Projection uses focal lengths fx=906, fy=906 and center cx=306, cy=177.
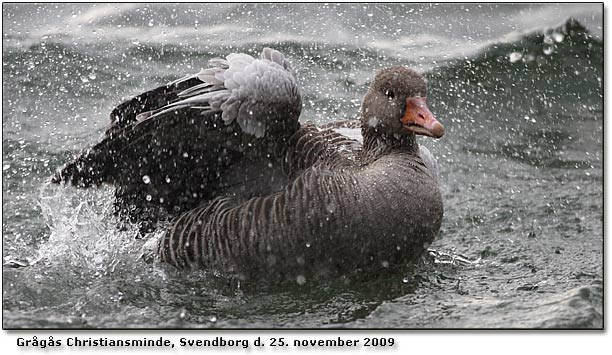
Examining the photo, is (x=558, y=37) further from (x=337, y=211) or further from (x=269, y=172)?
(x=337, y=211)

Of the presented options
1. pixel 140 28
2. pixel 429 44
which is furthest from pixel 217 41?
pixel 429 44

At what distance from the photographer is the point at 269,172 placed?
6.40 metres

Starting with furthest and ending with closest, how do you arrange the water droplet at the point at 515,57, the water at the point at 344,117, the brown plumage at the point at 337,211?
the water droplet at the point at 515,57
the water at the point at 344,117
the brown plumage at the point at 337,211

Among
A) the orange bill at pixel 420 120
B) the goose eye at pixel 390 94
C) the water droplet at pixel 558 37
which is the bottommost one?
the orange bill at pixel 420 120

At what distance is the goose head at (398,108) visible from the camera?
20.5 feet

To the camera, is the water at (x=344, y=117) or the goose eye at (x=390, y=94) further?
the goose eye at (x=390, y=94)

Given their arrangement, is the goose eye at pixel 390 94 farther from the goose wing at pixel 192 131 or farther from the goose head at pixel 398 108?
the goose wing at pixel 192 131

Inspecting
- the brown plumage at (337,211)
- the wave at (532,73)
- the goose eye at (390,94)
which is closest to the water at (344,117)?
the wave at (532,73)

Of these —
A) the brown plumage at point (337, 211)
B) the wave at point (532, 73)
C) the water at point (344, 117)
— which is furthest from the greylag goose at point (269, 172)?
the wave at point (532, 73)

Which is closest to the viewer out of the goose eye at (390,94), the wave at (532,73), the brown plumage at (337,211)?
the brown plumage at (337,211)

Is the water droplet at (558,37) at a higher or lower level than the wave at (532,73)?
higher

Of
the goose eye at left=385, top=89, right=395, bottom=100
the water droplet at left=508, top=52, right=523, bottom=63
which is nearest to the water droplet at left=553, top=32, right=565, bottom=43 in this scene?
the water droplet at left=508, top=52, right=523, bottom=63

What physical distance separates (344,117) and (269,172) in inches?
152

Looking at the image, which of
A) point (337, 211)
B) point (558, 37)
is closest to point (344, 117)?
point (558, 37)
